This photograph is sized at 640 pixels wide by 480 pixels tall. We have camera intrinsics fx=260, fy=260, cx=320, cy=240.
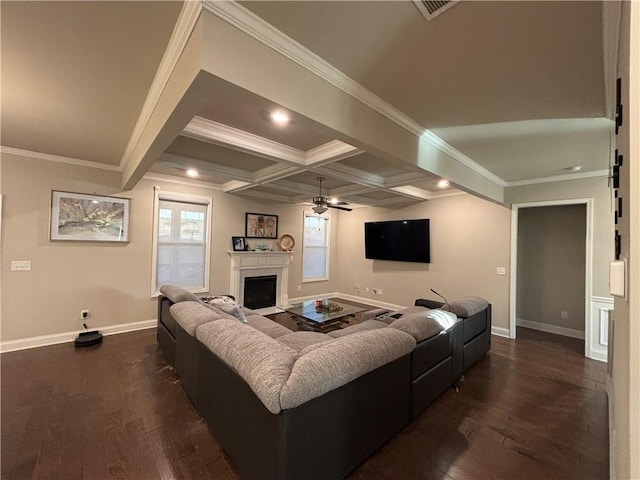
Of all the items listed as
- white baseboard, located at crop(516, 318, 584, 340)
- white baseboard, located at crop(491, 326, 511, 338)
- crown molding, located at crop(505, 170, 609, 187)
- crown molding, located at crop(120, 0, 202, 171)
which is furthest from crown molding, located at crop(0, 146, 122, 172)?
white baseboard, located at crop(516, 318, 584, 340)

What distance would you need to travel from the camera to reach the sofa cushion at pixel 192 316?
2.14m

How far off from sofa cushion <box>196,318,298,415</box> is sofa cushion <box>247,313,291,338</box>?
93 centimetres

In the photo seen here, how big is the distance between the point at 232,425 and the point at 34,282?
375cm

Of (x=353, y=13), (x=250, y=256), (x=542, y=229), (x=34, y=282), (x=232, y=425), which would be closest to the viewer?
(x=353, y=13)

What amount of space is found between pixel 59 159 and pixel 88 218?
33.7 inches

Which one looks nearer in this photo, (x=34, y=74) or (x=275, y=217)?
(x=34, y=74)

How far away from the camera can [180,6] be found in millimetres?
1316

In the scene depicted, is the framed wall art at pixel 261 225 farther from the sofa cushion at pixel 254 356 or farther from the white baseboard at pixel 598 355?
the white baseboard at pixel 598 355

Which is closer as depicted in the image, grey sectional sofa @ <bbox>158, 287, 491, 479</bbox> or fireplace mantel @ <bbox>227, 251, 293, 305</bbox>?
grey sectional sofa @ <bbox>158, 287, 491, 479</bbox>

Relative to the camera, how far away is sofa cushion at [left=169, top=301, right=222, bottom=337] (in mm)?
2143

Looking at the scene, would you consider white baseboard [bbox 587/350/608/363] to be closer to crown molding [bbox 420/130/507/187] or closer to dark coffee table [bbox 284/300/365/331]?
crown molding [bbox 420/130/507/187]

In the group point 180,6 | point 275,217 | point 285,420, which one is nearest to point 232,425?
point 285,420

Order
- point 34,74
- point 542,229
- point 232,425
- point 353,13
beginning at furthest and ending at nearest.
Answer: point 542,229 → point 34,74 → point 232,425 → point 353,13

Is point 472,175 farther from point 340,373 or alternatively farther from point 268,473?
point 268,473
